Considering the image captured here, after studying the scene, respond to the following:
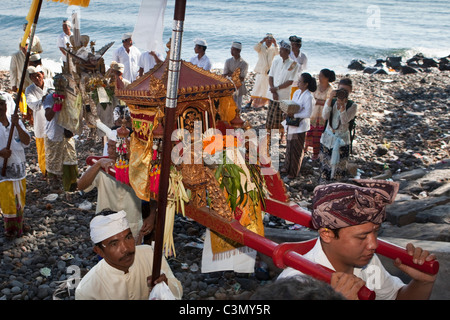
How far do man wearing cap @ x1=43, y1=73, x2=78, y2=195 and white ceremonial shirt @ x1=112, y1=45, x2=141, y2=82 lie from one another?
3.63 metres

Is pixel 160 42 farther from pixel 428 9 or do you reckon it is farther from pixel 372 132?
pixel 428 9

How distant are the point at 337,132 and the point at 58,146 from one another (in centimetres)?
421

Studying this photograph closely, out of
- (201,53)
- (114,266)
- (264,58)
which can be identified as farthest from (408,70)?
(114,266)

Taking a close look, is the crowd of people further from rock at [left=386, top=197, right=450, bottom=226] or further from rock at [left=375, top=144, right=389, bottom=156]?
rock at [left=375, top=144, right=389, bottom=156]

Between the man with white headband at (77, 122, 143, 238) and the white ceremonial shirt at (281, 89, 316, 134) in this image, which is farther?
the white ceremonial shirt at (281, 89, 316, 134)

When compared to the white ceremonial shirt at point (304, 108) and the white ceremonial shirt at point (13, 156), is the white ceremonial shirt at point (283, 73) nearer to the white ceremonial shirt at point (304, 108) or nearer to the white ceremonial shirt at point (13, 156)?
the white ceremonial shirt at point (304, 108)

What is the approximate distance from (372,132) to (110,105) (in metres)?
6.06

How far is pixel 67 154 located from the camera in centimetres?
709

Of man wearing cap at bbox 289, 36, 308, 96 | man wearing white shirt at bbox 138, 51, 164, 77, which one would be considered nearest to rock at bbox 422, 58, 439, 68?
man wearing cap at bbox 289, 36, 308, 96

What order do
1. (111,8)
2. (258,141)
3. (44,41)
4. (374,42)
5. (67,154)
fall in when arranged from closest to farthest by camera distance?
1. (258,141)
2. (67,154)
3. (44,41)
4. (374,42)
5. (111,8)

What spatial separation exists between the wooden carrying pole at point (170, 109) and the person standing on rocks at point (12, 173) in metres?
3.38

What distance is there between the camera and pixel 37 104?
23.0 ft

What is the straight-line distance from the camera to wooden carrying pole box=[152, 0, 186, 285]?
264 centimetres

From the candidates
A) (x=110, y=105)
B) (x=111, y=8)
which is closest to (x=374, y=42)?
(x=111, y=8)
